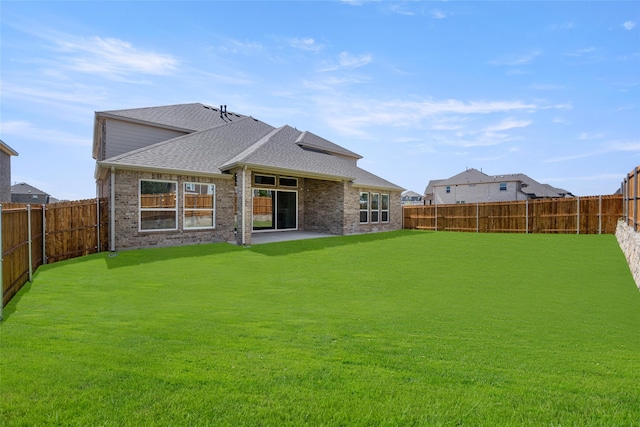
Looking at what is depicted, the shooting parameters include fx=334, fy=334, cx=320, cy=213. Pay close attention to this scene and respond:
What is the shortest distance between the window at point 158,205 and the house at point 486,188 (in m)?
37.8

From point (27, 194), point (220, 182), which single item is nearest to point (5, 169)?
point (220, 182)

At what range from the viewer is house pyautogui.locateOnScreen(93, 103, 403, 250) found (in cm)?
1288

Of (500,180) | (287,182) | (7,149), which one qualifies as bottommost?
(287,182)

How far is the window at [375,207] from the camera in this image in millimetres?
21172

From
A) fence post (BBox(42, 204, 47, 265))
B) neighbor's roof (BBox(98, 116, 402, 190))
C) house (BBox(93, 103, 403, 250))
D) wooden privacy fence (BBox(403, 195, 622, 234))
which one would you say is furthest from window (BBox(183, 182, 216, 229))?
wooden privacy fence (BBox(403, 195, 622, 234))

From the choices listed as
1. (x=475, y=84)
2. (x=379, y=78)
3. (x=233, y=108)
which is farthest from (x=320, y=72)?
(x=233, y=108)

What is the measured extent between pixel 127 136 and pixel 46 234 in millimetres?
8055

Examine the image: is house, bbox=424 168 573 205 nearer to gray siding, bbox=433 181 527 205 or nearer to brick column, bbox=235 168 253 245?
gray siding, bbox=433 181 527 205

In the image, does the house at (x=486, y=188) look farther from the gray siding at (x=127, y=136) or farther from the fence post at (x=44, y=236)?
the fence post at (x=44, y=236)

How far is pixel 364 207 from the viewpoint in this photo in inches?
809

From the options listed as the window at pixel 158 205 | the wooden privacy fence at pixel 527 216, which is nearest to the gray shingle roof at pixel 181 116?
the window at pixel 158 205

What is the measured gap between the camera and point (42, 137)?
50.5ft

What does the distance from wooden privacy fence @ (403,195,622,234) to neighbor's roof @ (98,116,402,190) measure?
3978mm

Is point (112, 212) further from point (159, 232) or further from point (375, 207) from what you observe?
point (375, 207)
